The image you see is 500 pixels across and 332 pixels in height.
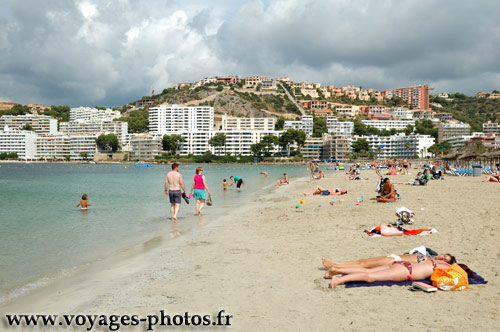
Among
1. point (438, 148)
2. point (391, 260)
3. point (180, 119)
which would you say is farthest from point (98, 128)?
point (391, 260)

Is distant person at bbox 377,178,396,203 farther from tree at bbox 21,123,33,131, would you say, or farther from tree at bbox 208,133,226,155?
tree at bbox 21,123,33,131

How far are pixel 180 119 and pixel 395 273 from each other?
174239 millimetres

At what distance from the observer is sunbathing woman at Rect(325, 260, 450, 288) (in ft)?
18.1

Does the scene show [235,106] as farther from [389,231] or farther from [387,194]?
[389,231]

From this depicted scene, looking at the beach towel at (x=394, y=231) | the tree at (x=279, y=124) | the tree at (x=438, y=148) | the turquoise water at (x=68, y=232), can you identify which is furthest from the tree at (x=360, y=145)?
the beach towel at (x=394, y=231)

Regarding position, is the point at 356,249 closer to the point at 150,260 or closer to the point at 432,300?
the point at 432,300

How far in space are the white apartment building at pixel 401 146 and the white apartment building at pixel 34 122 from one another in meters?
140

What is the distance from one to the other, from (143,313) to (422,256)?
3955mm

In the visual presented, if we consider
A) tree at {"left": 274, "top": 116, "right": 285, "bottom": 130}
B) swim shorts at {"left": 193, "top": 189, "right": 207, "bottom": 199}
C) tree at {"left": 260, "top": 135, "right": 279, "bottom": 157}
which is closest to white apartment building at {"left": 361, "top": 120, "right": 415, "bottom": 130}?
tree at {"left": 274, "top": 116, "right": 285, "bottom": 130}

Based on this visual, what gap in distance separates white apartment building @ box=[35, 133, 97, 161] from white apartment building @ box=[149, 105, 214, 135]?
27.1 m

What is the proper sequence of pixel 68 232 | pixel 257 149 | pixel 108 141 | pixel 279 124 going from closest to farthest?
pixel 68 232 → pixel 257 149 → pixel 108 141 → pixel 279 124

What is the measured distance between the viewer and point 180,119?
17562cm

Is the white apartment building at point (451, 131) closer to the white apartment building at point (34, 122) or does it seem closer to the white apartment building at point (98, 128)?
the white apartment building at point (98, 128)

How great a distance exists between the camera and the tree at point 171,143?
477ft
